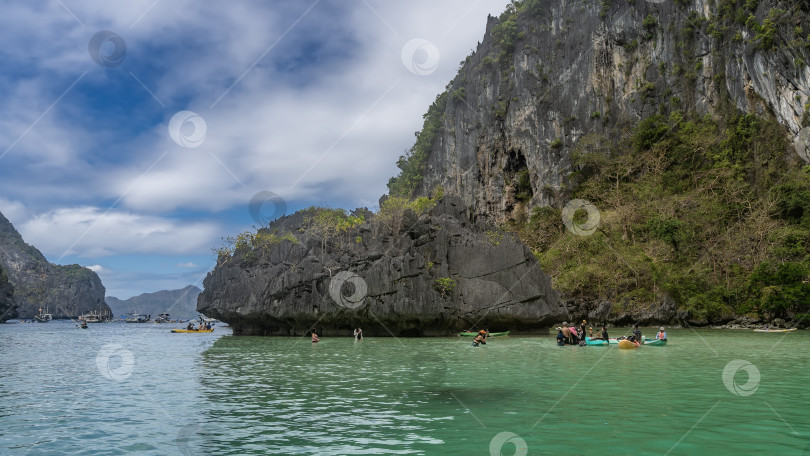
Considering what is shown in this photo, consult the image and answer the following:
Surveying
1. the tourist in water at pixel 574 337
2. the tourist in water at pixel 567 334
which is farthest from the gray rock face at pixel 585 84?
the tourist in water at pixel 567 334

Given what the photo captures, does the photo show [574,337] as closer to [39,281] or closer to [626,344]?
[626,344]

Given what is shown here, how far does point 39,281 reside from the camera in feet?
477

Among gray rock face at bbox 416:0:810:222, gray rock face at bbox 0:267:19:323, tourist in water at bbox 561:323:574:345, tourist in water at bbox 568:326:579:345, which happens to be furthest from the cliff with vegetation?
gray rock face at bbox 0:267:19:323

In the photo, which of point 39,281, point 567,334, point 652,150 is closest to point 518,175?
point 652,150

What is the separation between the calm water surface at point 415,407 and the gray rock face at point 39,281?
457ft

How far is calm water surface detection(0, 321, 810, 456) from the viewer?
9430 mm

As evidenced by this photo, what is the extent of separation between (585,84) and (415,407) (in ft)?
229

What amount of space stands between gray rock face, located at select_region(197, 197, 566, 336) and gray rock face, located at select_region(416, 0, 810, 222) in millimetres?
30309

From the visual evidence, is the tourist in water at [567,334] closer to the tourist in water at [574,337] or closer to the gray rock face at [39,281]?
the tourist in water at [574,337]

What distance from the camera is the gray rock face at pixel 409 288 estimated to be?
41031 mm

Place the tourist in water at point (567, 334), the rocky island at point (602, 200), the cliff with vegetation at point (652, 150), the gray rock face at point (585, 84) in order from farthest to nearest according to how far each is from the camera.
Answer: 1. the gray rock face at point (585, 84)
2. the cliff with vegetation at point (652, 150)
3. the rocky island at point (602, 200)
4. the tourist in water at point (567, 334)

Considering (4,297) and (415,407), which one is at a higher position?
(4,297)

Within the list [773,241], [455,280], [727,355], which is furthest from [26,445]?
[773,241]

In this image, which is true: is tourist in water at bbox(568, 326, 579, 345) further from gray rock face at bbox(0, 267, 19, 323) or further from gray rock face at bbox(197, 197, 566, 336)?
gray rock face at bbox(0, 267, 19, 323)
